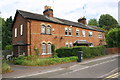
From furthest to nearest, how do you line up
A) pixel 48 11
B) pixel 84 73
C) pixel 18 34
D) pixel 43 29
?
pixel 48 11
pixel 18 34
pixel 43 29
pixel 84 73

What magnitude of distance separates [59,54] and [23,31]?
7460 millimetres

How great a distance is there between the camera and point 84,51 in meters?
15.5

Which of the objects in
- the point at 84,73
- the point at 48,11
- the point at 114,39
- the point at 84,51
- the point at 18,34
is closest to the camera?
the point at 84,73

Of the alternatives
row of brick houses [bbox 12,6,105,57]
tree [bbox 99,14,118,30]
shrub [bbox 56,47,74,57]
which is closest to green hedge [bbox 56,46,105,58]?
shrub [bbox 56,47,74,57]

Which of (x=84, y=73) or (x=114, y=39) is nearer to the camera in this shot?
(x=84, y=73)

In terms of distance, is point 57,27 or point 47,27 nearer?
point 47,27

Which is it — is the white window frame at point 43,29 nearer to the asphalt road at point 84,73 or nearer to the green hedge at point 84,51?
the green hedge at point 84,51

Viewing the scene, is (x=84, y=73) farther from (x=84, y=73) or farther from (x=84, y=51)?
(x=84, y=51)

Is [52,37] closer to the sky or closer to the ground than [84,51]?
closer to the sky

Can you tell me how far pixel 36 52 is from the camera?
16328mm

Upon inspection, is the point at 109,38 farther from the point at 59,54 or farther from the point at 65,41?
the point at 59,54

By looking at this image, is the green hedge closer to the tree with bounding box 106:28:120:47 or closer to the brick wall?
the brick wall

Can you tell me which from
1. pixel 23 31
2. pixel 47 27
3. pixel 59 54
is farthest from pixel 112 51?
pixel 23 31

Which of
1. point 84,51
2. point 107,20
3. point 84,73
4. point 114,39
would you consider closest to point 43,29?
point 84,51
